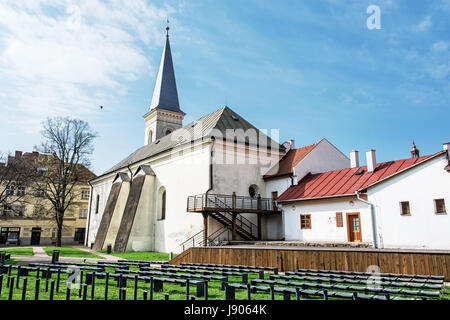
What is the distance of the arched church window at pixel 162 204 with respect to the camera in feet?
91.8

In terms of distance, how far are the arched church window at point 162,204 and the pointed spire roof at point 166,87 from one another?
70.7 feet

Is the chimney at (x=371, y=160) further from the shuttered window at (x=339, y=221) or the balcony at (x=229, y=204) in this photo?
the balcony at (x=229, y=204)

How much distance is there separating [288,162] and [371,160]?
6457mm

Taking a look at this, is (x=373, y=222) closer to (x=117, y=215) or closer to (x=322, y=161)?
(x=322, y=161)

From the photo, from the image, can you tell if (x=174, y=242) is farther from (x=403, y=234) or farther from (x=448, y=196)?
(x=448, y=196)

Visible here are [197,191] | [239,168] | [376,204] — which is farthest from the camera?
[239,168]

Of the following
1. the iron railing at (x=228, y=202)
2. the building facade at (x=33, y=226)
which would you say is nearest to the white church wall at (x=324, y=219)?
the iron railing at (x=228, y=202)

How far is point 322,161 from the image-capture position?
85.7ft

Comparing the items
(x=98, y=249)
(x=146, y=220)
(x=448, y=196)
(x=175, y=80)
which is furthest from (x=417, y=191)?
(x=175, y=80)

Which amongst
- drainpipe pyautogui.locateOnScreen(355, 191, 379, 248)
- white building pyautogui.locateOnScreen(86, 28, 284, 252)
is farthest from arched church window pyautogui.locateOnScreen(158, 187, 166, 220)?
drainpipe pyautogui.locateOnScreen(355, 191, 379, 248)

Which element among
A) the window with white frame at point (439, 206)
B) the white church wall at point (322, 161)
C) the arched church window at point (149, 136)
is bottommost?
the window with white frame at point (439, 206)

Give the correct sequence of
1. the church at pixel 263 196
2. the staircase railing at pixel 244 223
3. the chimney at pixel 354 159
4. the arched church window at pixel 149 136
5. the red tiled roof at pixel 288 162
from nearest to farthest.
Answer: the church at pixel 263 196 < the staircase railing at pixel 244 223 < the chimney at pixel 354 159 < the red tiled roof at pixel 288 162 < the arched church window at pixel 149 136

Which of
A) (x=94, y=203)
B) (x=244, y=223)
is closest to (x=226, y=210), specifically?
(x=244, y=223)

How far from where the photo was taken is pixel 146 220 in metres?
28.1
